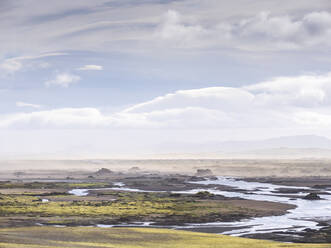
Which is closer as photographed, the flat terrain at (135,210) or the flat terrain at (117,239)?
the flat terrain at (117,239)

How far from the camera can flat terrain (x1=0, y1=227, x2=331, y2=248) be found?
44.1m

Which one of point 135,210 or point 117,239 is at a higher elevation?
point 135,210

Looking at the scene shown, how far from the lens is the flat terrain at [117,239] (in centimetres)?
4409

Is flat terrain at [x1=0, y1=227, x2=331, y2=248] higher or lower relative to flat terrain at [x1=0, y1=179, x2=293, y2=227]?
lower

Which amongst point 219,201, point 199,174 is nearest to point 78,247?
point 219,201

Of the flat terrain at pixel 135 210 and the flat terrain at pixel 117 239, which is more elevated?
the flat terrain at pixel 135 210

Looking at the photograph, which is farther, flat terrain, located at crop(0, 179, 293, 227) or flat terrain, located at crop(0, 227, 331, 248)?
flat terrain, located at crop(0, 179, 293, 227)

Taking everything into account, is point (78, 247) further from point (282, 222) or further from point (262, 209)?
point (262, 209)

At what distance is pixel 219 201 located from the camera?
85438mm

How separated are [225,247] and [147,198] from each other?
48.0 meters

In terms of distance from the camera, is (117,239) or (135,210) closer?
(117,239)

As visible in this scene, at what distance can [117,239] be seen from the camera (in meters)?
47.9

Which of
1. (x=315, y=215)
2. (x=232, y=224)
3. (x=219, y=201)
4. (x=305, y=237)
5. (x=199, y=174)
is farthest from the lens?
(x=199, y=174)

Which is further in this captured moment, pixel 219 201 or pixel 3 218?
pixel 219 201
